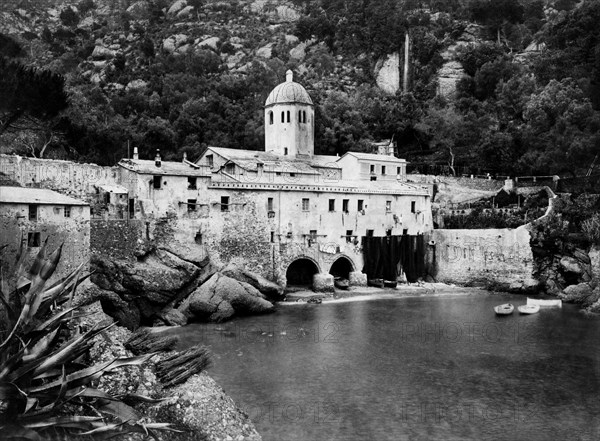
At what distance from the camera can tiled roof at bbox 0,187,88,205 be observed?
25859 millimetres

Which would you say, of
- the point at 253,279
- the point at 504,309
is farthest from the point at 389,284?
the point at 253,279

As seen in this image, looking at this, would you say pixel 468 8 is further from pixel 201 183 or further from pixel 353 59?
pixel 201 183

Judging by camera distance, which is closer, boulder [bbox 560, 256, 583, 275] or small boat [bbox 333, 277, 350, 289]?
boulder [bbox 560, 256, 583, 275]

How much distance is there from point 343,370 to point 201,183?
19027 millimetres

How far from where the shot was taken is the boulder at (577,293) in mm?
38969

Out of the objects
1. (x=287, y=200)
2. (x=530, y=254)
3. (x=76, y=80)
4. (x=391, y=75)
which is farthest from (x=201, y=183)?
(x=391, y=75)

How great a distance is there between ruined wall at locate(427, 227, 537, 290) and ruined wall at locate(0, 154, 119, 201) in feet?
88.0

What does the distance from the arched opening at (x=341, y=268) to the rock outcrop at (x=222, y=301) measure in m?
11.2

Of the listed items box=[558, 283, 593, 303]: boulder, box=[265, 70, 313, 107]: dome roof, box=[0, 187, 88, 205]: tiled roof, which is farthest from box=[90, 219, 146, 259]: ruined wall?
box=[558, 283, 593, 303]: boulder

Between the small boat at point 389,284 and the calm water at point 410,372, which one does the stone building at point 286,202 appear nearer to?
the small boat at point 389,284

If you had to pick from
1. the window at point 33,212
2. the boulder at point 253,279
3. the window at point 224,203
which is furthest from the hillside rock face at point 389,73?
the window at point 33,212

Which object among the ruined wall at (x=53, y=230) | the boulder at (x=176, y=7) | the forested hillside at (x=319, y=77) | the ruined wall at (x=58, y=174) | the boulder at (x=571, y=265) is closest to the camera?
the ruined wall at (x=53, y=230)

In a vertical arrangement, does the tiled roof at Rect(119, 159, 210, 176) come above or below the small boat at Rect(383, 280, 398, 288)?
above

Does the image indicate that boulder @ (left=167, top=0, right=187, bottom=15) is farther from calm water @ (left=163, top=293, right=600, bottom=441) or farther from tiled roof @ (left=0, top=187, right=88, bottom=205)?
tiled roof @ (left=0, top=187, right=88, bottom=205)
